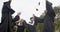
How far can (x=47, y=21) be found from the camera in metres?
12.2

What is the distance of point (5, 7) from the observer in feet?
39.2

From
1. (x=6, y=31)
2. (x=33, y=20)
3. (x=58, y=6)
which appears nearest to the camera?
(x=6, y=31)

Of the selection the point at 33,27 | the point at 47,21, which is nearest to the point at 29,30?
the point at 33,27

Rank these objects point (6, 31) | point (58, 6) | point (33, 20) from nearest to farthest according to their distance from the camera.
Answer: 1. point (6, 31)
2. point (33, 20)
3. point (58, 6)

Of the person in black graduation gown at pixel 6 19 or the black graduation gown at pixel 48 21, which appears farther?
the black graduation gown at pixel 48 21

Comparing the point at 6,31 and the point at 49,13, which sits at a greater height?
the point at 49,13

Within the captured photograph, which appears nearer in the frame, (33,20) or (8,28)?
(8,28)

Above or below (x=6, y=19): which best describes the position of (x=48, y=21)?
below

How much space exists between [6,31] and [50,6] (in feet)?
8.49

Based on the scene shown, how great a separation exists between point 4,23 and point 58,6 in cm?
1576

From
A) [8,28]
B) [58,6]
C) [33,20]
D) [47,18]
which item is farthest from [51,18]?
[58,6]

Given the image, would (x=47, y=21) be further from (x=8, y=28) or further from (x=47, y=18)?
(x=8, y=28)

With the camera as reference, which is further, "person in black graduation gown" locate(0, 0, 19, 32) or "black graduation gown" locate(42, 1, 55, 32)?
"black graduation gown" locate(42, 1, 55, 32)

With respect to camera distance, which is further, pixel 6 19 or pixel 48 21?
pixel 48 21
